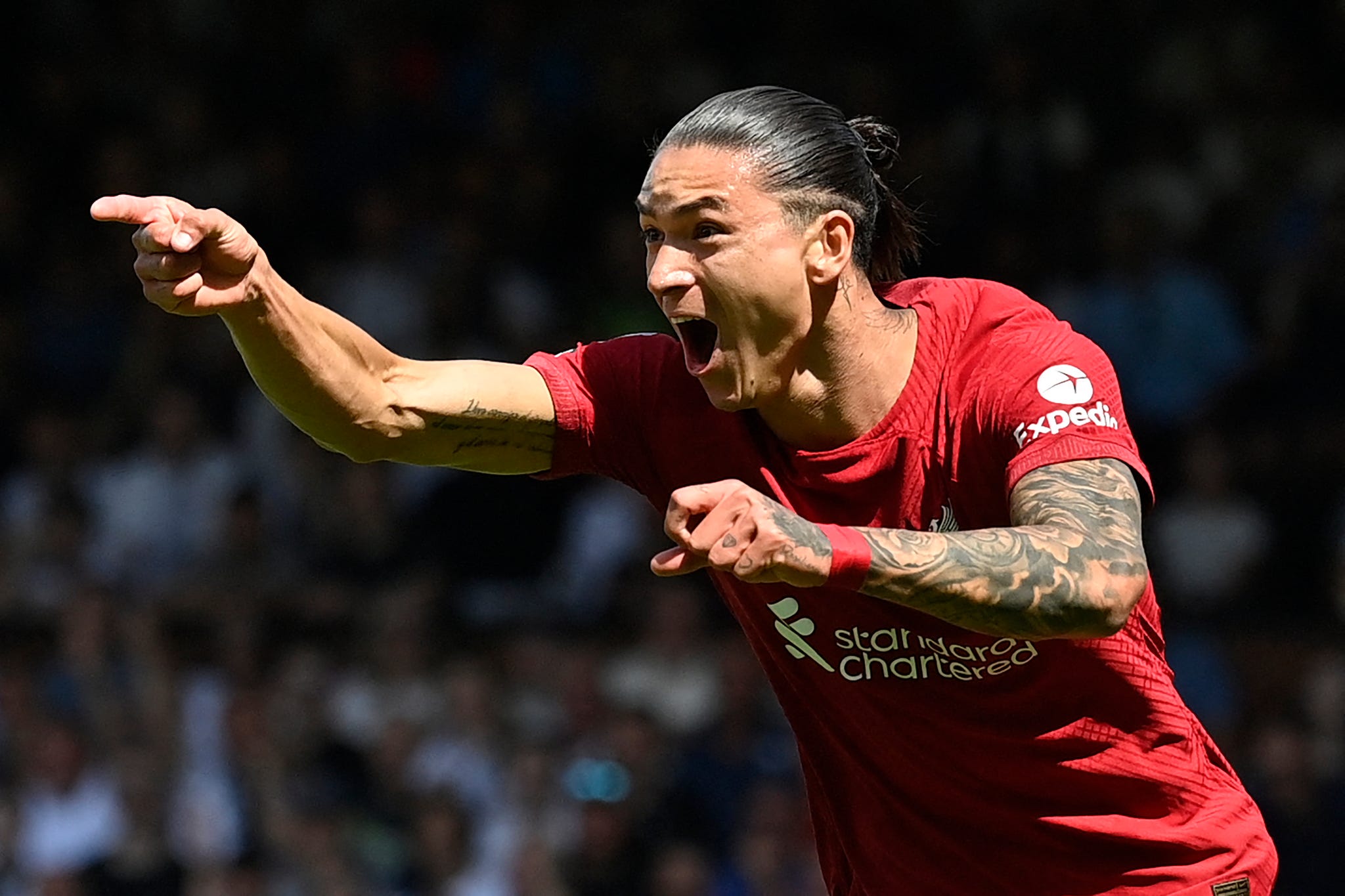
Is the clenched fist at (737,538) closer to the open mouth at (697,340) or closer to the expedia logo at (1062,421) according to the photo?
the expedia logo at (1062,421)

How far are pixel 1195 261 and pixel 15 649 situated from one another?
591cm

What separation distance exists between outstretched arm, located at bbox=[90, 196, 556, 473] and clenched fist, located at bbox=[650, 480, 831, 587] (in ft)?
3.41

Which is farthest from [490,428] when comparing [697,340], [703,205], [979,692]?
[979,692]

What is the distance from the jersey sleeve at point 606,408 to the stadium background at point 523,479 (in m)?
4.05

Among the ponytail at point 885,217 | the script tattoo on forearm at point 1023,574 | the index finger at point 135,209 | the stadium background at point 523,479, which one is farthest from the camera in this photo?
the stadium background at point 523,479

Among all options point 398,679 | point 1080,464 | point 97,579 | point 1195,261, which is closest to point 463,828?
point 398,679

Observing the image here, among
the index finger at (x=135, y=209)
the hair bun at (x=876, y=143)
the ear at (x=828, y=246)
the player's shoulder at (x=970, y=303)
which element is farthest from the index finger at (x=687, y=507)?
the hair bun at (x=876, y=143)

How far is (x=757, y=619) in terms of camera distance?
3.89 meters

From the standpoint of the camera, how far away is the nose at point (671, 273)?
3584 millimetres

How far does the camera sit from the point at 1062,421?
132 inches

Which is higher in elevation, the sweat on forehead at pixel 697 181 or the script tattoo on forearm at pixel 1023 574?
the sweat on forehead at pixel 697 181

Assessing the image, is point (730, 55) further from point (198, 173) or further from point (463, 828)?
point (463, 828)

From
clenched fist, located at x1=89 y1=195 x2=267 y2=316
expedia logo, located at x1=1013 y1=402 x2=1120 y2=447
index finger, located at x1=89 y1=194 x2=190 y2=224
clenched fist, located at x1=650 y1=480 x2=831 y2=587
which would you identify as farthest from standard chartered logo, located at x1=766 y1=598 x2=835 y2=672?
index finger, located at x1=89 y1=194 x2=190 y2=224

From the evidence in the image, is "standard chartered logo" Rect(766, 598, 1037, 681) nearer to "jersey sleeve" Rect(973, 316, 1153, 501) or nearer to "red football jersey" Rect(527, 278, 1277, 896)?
"red football jersey" Rect(527, 278, 1277, 896)
